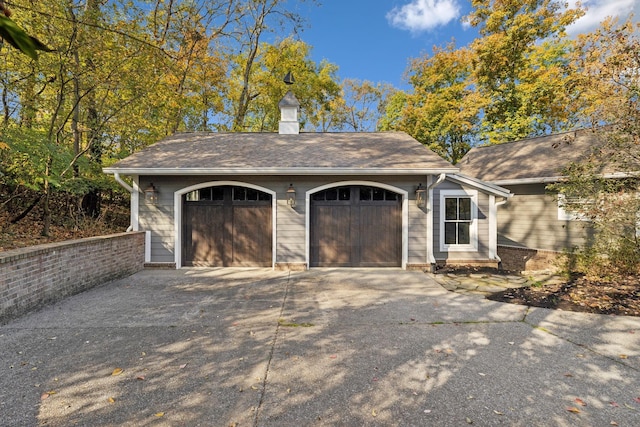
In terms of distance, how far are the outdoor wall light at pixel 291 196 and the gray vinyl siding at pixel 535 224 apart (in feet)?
23.0

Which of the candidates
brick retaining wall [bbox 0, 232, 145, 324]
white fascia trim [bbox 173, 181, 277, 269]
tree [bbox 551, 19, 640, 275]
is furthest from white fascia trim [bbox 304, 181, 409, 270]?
brick retaining wall [bbox 0, 232, 145, 324]

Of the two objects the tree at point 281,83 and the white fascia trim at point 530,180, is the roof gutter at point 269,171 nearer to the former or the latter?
the white fascia trim at point 530,180

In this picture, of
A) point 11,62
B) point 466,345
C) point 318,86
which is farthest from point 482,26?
point 11,62

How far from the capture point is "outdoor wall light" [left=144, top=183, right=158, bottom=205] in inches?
271

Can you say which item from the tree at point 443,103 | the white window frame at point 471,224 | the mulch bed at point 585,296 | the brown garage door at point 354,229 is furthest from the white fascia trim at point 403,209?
the tree at point 443,103

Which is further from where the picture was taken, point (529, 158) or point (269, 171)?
point (529, 158)

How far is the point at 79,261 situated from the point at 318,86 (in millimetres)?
16576

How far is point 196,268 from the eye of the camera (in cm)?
712

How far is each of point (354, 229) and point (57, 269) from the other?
221 inches

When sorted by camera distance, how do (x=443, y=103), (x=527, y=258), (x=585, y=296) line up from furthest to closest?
(x=443, y=103)
(x=527, y=258)
(x=585, y=296)

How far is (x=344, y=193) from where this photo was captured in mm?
7293

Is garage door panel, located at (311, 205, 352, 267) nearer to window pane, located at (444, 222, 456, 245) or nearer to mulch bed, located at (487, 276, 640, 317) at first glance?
window pane, located at (444, 222, 456, 245)

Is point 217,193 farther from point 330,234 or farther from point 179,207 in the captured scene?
point 330,234

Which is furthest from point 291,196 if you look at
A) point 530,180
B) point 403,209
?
point 530,180
